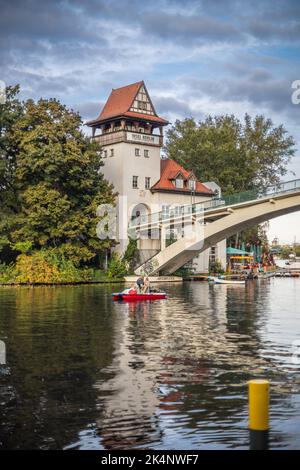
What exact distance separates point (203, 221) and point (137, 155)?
9.66 meters

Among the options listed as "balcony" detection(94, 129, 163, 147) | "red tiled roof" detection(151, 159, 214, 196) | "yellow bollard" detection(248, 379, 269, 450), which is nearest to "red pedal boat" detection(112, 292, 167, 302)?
"balcony" detection(94, 129, 163, 147)

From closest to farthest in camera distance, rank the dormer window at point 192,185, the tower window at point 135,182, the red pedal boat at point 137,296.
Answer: the red pedal boat at point 137,296
the tower window at point 135,182
the dormer window at point 192,185

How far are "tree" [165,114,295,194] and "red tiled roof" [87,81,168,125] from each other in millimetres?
17114

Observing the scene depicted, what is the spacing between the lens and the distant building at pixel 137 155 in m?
67.2

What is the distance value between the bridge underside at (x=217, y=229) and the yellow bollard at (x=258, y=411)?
49.7m

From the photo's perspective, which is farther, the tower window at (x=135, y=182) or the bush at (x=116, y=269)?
the tower window at (x=135, y=182)

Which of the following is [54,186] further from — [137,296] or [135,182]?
[137,296]

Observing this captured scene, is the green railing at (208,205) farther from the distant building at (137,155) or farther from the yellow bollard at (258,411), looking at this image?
the yellow bollard at (258,411)

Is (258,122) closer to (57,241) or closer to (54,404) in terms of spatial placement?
(57,241)

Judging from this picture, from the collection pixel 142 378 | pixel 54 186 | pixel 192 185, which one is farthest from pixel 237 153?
pixel 142 378

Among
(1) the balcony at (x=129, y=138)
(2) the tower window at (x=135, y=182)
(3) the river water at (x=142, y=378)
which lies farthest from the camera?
(2) the tower window at (x=135, y=182)

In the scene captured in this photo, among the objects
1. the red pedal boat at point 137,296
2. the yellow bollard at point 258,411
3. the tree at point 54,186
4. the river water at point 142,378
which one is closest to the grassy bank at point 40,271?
the tree at point 54,186

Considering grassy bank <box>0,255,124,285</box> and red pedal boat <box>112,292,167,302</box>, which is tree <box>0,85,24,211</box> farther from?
red pedal boat <box>112,292,167,302</box>

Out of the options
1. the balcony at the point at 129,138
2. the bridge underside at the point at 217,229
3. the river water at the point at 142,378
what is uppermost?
the balcony at the point at 129,138
